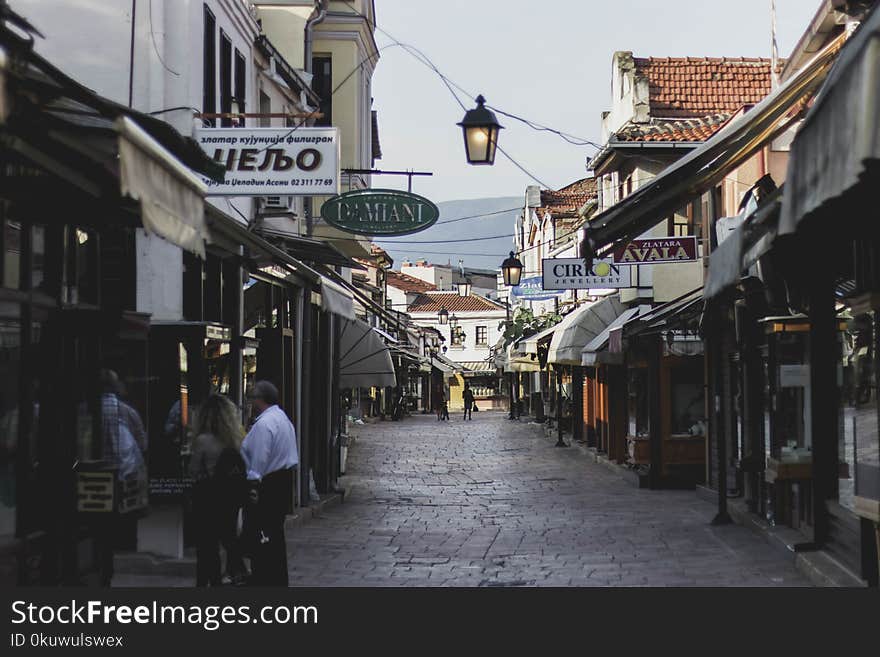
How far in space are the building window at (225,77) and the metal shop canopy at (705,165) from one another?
7.16 meters

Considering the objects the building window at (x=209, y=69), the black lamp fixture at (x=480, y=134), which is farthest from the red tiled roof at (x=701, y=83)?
the building window at (x=209, y=69)

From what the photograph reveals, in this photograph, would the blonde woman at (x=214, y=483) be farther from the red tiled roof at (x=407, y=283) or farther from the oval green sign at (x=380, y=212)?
the red tiled roof at (x=407, y=283)

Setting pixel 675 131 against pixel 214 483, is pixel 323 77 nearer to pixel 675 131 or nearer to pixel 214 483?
pixel 675 131

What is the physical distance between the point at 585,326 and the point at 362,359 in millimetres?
7517

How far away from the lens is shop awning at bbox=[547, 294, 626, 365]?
1214 inches

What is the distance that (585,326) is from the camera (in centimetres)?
3112

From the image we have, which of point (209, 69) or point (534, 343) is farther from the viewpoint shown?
point (534, 343)

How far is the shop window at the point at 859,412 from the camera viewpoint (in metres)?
9.98

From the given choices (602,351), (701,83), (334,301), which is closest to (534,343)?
(701,83)

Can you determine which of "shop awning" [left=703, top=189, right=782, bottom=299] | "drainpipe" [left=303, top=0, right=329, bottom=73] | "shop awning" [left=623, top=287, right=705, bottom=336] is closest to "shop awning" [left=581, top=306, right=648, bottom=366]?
"shop awning" [left=623, top=287, right=705, bottom=336]

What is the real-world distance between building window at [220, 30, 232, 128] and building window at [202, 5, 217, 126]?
562mm

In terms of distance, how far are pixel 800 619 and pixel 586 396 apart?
28924 millimetres

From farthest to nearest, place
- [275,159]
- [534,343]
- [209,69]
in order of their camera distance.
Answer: [534,343]
[209,69]
[275,159]

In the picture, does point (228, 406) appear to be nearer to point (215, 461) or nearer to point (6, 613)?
point (215, 461)
